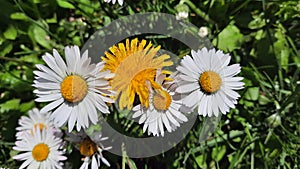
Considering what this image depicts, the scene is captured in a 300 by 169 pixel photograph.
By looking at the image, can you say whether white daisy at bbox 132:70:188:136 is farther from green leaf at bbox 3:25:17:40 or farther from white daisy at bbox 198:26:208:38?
green leaf at bbox 3:25:17:40

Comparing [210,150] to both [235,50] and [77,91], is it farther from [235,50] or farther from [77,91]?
[77,91]

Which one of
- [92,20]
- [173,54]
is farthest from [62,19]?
[173,54]

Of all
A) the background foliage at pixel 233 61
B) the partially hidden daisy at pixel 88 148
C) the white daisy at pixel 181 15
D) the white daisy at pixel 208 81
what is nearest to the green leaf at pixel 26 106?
the background foliage at pixel 233 61

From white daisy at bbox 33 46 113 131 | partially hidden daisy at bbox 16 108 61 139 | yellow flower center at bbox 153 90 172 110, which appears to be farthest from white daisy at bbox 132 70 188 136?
partially hidden daisy at bbox 16 108 61 139

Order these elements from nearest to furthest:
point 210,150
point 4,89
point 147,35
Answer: point 147,35 → point 210,150 → point 4,89

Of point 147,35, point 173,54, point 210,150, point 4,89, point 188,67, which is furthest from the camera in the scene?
point 4,89

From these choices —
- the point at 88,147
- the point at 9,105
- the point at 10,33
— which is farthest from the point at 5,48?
the point at 88,147
